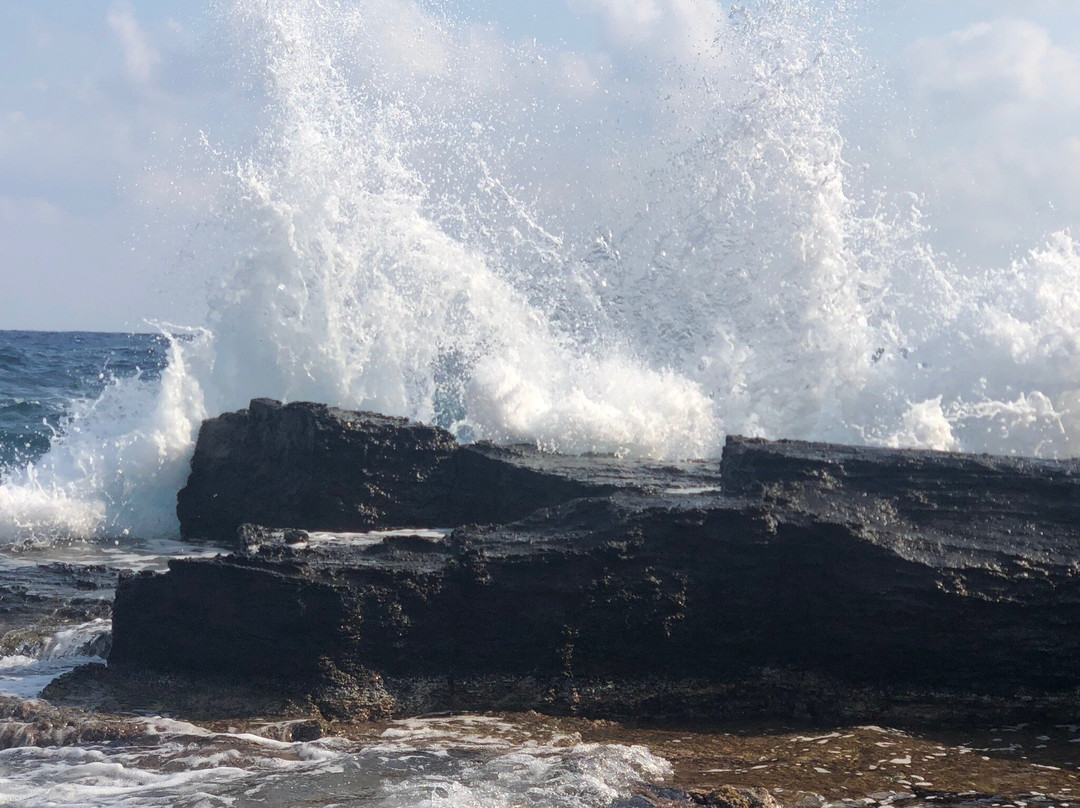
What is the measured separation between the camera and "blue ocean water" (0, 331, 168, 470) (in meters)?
15.4

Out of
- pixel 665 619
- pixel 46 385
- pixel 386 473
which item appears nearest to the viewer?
pixel 665 619

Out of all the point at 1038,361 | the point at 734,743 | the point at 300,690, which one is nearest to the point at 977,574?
the point at 734,743

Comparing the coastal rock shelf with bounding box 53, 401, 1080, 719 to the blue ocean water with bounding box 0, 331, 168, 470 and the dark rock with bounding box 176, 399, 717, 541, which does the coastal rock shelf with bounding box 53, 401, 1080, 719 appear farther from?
the blue ocean water with bounding box 0, 331, 168, 470

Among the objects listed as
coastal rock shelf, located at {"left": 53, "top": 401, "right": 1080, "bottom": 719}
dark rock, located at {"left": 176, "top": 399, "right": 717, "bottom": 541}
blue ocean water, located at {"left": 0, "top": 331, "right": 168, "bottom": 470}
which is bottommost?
coastal rock shelf, located at {"left": 53, "top": 401, "right": 1080, "bottom": 719}

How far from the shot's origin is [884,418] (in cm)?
1120

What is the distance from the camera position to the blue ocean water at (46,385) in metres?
15.4

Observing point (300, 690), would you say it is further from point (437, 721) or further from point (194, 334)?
point (194, 334)

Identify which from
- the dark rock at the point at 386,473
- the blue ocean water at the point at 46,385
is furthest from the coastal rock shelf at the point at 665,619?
the blue ocean water at the point at 46,385

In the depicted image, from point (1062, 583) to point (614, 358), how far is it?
22.7 ft

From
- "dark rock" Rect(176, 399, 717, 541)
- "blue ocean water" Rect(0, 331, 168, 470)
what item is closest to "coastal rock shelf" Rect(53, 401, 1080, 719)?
"dark rock" Rect(176, 399, 717, 541)

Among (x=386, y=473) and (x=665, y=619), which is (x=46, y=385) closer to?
(x=386, y=473)

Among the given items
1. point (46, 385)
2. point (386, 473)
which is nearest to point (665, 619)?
point (386, 473)

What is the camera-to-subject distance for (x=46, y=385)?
22.8 m

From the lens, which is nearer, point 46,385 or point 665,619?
point 665,619
